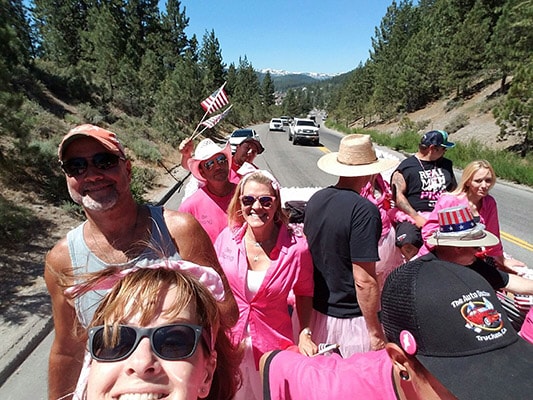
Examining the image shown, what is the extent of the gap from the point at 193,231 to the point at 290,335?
42.4 inches

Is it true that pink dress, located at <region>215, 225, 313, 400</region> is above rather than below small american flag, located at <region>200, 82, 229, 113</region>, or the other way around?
below

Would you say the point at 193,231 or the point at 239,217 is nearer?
the point at 193,231

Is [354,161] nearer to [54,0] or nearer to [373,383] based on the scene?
[373,383]

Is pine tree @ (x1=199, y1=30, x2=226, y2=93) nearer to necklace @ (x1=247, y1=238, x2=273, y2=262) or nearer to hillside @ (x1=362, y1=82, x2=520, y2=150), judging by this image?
hillside @ (x1=362, y1=82, x2=520, y2=150)

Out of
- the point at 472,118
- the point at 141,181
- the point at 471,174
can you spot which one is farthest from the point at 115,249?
the point at 472,118

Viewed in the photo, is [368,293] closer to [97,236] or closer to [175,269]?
[175,269]

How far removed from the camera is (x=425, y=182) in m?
3.92

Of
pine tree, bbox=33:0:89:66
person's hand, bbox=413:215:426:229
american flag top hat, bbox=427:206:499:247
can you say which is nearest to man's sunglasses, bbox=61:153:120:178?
american flag top hat, bbox=427:206:499:247

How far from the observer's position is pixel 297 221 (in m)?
3.14

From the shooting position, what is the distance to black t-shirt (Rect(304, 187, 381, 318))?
85.0 inches

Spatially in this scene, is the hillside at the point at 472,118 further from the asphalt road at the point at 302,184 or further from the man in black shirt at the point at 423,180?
the man in black shirt at the point at 423,180

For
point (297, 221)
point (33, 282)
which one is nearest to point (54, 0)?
point (33, 282)

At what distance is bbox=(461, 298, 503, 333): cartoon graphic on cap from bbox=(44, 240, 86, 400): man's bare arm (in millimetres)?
1633

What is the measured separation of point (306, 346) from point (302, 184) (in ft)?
35.1
